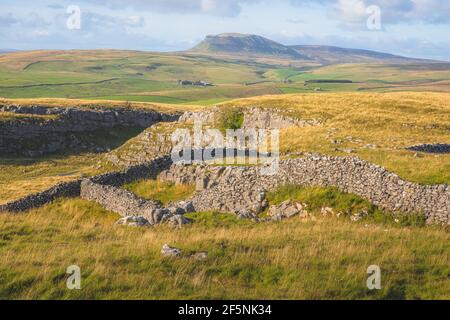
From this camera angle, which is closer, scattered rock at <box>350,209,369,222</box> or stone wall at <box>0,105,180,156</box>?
scattered rock at <box>350,209,369,222</box>

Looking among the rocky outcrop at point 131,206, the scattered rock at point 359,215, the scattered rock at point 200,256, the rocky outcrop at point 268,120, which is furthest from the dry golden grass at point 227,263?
the rocky outcrop at point 268,120

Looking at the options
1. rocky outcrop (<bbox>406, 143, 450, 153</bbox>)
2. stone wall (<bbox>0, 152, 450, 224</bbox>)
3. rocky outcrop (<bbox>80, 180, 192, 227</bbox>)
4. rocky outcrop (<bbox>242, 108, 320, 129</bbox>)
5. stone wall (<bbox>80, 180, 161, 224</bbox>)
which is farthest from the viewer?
rocky outcrop (<bbox>242, 108, 320, 129</bbox>)

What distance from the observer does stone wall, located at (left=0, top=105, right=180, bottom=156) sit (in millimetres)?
62688

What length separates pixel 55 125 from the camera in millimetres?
67875

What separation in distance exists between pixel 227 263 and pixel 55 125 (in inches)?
2406

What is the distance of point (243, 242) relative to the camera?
14883 millimetres

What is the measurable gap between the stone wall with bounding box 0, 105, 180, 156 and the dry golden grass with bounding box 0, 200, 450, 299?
4941 centimetres

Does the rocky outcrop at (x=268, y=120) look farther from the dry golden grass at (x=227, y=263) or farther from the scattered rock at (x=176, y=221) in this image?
the dry golden grass at (x=227, y=263)

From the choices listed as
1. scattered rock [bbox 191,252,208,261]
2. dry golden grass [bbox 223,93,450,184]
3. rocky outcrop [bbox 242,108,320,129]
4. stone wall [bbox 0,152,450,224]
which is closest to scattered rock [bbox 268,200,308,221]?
stone wall [bbox 0,152,450,224]

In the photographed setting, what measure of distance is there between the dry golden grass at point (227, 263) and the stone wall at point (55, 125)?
162ft

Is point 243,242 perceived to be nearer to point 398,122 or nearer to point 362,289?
point 362,289

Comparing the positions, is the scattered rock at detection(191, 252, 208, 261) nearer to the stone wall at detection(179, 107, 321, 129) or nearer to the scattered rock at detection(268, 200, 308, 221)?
the scattered rock at detection(268, 200, 308, 221)

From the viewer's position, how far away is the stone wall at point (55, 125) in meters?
62.7

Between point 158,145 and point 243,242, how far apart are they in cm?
3769
